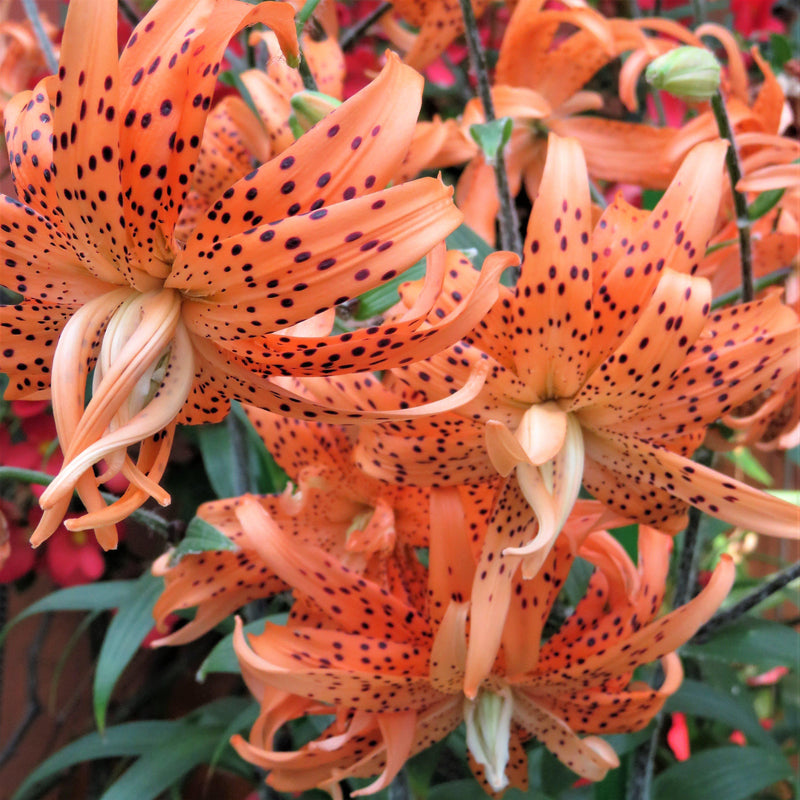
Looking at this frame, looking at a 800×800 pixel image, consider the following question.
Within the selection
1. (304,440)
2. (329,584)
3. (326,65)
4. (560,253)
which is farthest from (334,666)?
(326,65)

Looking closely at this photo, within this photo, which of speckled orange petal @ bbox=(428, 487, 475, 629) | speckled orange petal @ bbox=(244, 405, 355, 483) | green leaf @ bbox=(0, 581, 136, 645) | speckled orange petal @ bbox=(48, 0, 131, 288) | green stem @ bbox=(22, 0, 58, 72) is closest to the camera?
speckled orange petal @ bbox=(48, 0, 131, 288)

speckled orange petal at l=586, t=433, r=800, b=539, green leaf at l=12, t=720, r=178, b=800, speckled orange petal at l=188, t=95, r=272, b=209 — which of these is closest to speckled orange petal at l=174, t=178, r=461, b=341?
speckled orange petal at l=586, t=433, r=800, b=539

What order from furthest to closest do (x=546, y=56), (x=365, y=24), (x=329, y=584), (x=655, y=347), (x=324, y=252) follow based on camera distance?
1. (x=365, y=24)
2. (x=546, y=56)
3. (x=329, y=584)
4. (x=655, y=347)
5. (x=324, y=252)

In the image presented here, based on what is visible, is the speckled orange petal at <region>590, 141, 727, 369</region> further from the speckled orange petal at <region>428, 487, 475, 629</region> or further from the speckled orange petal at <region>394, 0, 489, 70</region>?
the speckled orange petal at <region>394, 0, 489, 70</region>

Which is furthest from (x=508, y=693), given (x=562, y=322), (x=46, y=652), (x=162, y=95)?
(x=46, y=652)

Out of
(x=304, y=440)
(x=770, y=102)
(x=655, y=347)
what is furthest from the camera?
(x=770, y=102)

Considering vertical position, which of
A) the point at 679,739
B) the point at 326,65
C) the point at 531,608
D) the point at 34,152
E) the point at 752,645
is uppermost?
the point at 34,152

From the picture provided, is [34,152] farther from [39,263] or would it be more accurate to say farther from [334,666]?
[334,666]

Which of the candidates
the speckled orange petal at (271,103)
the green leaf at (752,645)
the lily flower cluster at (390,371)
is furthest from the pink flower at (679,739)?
the speckled orange petal at (271,103)
